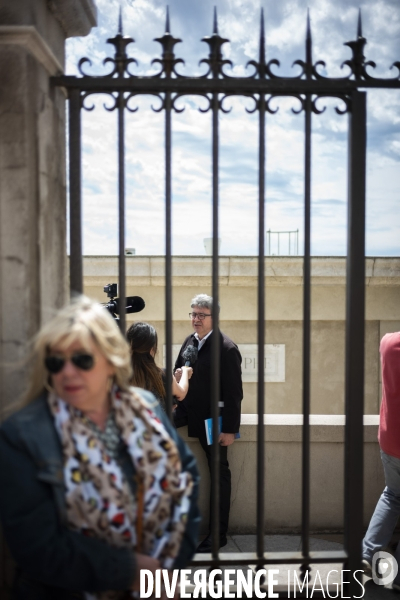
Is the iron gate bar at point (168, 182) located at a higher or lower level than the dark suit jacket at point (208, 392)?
higher

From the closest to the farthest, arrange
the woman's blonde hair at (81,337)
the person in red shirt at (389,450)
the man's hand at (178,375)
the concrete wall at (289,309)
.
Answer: the woman's blonde hair at (81,337)
the person in red shirt at (389,450)
the man's hand at (178,375)
the concrete wall at (289,309)

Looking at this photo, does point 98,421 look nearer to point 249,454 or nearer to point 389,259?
point 249,454

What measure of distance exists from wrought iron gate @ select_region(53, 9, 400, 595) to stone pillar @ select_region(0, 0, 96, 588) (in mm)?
168

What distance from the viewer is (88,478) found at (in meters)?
1.78

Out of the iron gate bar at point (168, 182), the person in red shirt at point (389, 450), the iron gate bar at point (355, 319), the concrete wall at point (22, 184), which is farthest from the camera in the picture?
the person in red shirt at point (389, 450)

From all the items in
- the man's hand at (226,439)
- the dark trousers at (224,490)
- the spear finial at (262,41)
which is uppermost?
the spear finial at (262,41)

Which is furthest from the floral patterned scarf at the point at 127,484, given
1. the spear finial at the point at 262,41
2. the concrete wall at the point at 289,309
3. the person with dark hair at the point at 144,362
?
the concrete wall at the point at 289,309

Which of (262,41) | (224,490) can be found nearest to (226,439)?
(224,490)

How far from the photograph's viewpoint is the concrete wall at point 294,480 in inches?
168

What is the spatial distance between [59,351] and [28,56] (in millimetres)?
1411

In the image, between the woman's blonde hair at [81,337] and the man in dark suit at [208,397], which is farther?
the man in dark suit at [208,397]

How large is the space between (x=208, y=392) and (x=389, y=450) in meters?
1.39

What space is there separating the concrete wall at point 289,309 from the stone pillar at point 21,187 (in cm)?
450

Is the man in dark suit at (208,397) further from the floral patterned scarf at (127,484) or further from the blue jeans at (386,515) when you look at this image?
the floral patterned scarf at (127,484)
